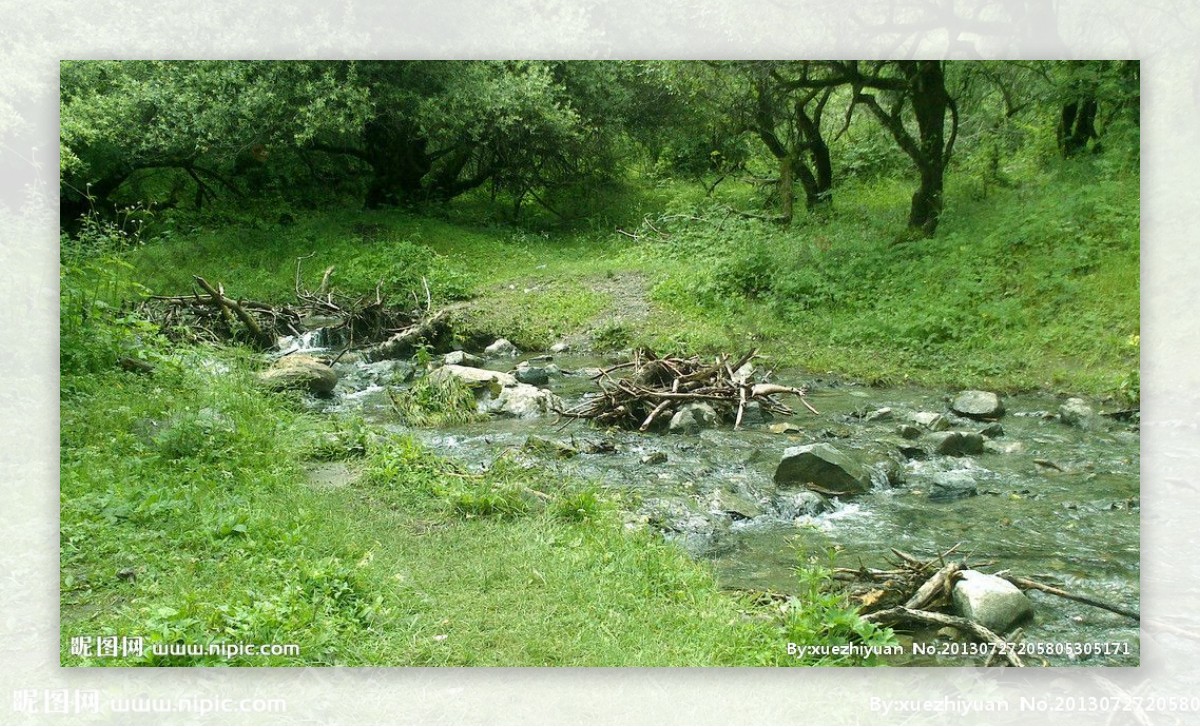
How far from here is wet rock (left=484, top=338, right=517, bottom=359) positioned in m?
5.09

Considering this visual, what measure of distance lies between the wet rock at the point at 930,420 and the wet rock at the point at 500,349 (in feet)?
7.88

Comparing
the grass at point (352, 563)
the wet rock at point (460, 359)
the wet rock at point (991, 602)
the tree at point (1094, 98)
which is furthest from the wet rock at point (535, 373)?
the tree at point (1094, 98)

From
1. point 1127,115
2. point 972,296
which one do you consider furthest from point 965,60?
point 972,296

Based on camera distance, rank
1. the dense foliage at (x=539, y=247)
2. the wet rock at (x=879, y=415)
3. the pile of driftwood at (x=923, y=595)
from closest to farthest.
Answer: the pile of driftwood at (x=923, y=595), the dense foliage at (x=539, y=247), the wet rock at (x=879, y=415)

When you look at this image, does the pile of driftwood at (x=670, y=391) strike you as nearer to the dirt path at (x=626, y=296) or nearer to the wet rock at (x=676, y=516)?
the dirt path at (x=626, y=296)

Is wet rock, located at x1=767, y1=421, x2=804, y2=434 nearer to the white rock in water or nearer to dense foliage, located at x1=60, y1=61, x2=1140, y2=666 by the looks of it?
dense foliage, located at x1=60, y1=61, x2=1140, y2=666

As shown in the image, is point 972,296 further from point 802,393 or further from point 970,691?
point 970,691

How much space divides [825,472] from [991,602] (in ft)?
3.60

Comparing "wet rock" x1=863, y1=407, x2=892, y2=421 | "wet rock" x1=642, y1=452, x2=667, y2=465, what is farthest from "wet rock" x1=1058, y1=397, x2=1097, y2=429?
"wet rock" x1=642, y1=452, x2=667, y2=465

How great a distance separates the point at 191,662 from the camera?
9.59 ft

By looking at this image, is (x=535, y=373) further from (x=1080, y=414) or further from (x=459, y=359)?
(x=1080, y=414)

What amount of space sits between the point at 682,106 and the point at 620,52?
48 centimetres

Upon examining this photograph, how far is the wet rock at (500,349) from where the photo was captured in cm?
509

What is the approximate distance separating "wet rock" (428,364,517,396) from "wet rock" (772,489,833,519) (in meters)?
1.92
